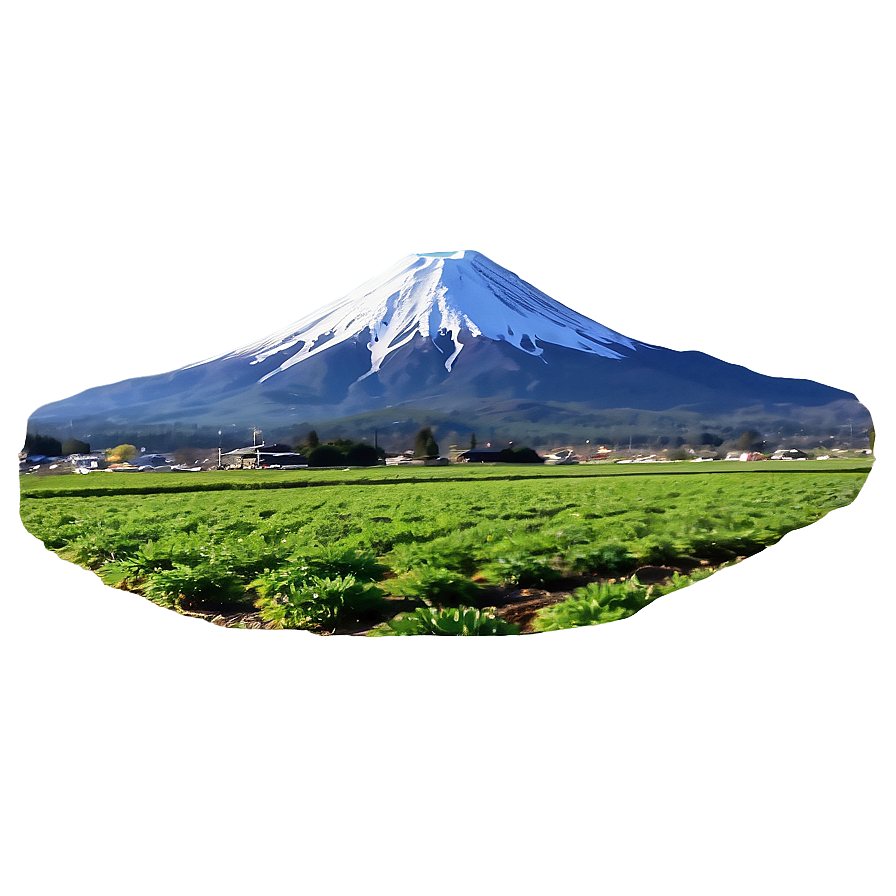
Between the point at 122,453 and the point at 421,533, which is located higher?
the point at 122,453

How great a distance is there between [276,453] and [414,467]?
2.28 ft

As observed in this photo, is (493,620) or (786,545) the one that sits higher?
(786,545)

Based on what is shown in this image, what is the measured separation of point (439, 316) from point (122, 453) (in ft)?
6.12

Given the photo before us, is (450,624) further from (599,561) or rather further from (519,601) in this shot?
(599,561)

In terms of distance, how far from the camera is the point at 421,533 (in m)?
2.48

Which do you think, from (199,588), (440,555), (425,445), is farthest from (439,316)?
(199,588)

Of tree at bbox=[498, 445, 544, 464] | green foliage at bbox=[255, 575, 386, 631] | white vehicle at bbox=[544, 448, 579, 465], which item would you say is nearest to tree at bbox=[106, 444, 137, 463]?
green foliage at bbox=[255, 575, 386, 631]

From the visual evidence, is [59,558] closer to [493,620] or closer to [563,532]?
[493,620]

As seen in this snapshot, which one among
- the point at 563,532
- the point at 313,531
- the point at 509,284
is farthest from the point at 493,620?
the point at 509,284

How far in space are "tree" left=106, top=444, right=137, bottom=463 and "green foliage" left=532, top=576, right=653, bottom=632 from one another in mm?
2189

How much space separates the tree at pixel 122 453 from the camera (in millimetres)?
2611

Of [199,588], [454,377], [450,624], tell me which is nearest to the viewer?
[450,624]

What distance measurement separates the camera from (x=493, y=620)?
224 centimetres

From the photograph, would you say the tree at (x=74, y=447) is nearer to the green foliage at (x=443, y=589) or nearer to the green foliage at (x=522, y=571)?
the green foliage at (x=443, y=589)
